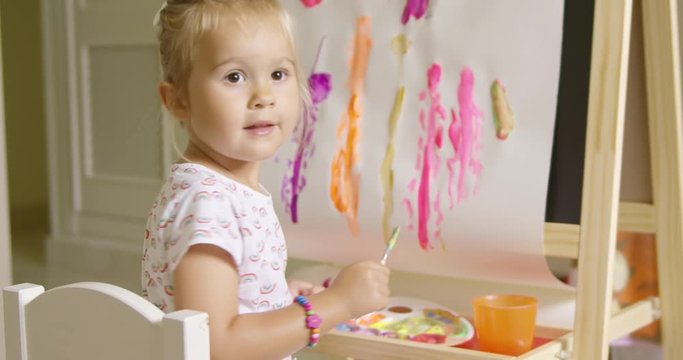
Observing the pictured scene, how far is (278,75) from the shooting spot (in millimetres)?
1034

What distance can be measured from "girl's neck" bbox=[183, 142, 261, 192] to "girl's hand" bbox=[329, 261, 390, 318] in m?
0.16

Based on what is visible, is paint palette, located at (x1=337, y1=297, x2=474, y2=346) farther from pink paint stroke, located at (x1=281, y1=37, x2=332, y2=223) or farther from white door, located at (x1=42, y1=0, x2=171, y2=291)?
white door, located at (x1=42, y1=0, x2=171, y2=291)

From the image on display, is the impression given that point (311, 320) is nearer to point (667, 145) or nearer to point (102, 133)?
point (667, 145)

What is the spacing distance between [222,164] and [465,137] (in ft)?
1.40

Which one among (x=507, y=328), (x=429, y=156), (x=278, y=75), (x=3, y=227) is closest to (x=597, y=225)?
(x=507, y=328)

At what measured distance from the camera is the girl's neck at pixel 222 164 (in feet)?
3.35

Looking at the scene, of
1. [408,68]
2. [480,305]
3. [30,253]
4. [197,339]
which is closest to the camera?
[197,339]

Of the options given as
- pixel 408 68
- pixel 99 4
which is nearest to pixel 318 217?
pixel 408 68

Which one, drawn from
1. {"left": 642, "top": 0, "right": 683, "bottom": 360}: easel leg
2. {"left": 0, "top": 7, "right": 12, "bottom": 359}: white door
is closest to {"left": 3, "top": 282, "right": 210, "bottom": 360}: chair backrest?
{"left": 642, "top": 0, "right": 683, "bottom": 360}: easel leg

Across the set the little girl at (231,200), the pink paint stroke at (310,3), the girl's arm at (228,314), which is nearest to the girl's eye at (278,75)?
the little girl at (231,200)

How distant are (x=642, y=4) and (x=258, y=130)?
65cm

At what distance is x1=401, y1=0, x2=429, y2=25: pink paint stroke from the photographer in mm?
1346

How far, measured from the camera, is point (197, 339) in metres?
0.80

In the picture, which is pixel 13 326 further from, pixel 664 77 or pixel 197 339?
pixel 664 77
